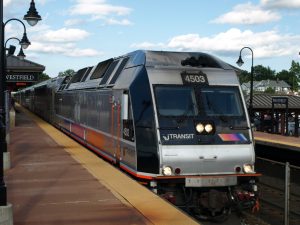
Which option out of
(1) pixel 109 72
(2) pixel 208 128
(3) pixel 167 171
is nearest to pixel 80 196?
(3) pixel 167 171

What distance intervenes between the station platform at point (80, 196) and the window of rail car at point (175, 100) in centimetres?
159

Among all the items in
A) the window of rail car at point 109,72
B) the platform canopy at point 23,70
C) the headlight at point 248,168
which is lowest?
the headlight at point 248,168

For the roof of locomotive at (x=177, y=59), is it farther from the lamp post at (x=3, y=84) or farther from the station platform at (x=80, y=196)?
the lamp post at (x=3, y=84)

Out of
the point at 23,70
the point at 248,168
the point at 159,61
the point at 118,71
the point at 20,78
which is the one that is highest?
the point at 23,70

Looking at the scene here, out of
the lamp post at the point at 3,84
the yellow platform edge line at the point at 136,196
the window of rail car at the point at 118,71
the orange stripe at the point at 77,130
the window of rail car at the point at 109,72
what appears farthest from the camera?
the orange stripe at the point at 77,130

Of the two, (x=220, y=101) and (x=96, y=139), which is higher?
(x=220, y=101)

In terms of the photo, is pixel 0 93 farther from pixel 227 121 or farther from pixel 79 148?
pixel 79 148

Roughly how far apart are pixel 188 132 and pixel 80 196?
2.41 metres

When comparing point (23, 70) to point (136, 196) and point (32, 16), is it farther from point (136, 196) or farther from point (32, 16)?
point (136, 196)

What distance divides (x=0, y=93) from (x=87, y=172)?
2.71 m

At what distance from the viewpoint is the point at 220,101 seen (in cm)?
1026

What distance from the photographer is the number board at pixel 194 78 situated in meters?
10.2

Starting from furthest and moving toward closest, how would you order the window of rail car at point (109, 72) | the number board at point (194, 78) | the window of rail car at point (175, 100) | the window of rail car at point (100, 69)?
the window of rail car at point (100, 69), the window of rail car at point (109, 72), the number board at point (194, 78), the window of rail car at point (175, 100)

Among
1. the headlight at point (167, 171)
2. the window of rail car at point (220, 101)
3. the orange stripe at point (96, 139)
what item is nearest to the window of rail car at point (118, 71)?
the orange stripe at point (96, 139)
